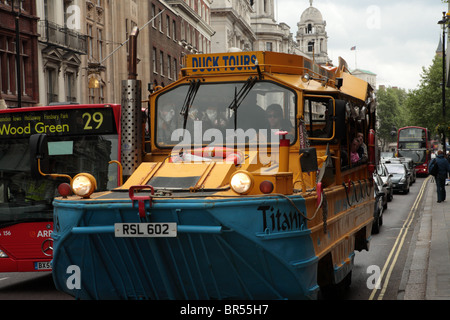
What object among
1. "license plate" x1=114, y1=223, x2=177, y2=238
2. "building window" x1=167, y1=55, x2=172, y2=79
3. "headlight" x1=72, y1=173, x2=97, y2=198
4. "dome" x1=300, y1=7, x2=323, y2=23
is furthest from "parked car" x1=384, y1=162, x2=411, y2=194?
"dome" x1=300, y1=7, x2=323, y2=23

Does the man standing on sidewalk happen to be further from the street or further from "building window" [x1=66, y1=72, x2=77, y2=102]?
"building window" [x1=66, y1=72, x2=77, y2=102]

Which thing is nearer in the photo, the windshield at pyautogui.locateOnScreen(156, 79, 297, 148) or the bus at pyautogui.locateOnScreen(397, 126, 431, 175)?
the windshield at pyautogui.locateOnScreen(156, 79, 297, 148)

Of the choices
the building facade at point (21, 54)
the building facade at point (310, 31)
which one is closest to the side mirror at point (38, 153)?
the building facade at point (21, 54)

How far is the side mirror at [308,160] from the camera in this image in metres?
6.88

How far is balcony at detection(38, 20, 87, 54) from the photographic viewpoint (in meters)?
36.5

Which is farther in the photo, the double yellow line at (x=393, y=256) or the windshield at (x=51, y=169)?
the windshield at (x=51, y=169)

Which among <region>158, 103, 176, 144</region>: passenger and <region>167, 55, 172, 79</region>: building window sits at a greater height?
<region>167, 55, 172, 79</region>: building window

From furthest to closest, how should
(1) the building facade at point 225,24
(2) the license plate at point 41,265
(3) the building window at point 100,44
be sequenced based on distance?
(1) the building facade at point 225,24 → (3) the building window at point 100,44 → (2) the license plate at point 41,265

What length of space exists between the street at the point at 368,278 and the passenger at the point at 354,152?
5.99 ft

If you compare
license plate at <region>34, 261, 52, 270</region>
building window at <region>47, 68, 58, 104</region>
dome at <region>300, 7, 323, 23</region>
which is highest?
dome at <region>300, 7, 323, 23</region>

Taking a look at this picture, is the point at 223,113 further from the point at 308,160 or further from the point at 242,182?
the point at 242,182

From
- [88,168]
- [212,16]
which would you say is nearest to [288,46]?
[212,16]

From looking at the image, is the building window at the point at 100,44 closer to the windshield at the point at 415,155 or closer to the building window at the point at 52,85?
the building window at the point at 52,85

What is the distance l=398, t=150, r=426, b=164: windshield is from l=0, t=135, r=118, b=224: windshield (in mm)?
56440
